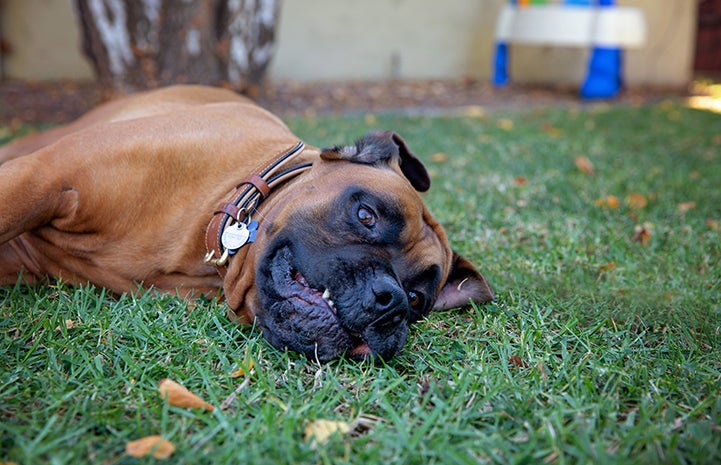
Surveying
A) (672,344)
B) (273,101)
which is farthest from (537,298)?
(273,101)

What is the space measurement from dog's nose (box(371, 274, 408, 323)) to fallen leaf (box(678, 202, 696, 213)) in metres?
3.32

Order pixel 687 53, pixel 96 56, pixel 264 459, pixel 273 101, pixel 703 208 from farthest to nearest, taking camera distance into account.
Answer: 1. pixel 687 53
2. pixel 273 101
3. pixel 96 56
4. pixel 703 208
5. pixel 264 459

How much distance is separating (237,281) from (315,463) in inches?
48.7

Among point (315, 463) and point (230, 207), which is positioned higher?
point (230, 207)

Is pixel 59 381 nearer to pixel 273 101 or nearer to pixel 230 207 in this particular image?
pixel 230 207

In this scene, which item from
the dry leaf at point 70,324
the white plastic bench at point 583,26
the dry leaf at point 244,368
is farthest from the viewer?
the white plastic bench at point 583,26

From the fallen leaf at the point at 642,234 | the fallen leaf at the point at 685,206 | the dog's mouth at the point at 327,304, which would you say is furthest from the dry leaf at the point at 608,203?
the dog's mouth at the point at 327,304

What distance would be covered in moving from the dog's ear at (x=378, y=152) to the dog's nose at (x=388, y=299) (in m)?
0.83

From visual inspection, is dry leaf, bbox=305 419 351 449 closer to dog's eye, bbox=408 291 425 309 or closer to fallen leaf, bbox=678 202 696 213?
dog's eye, bbox=408 291 425 309

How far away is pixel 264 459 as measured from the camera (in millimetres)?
1935

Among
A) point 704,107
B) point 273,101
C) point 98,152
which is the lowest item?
point 704,107

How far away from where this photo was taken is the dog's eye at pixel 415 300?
310 centimetres

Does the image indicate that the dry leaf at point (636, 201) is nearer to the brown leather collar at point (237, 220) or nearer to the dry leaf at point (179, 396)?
the brown leather collar at point (237, 220)

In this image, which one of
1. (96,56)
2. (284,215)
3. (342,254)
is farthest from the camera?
(96,56)
